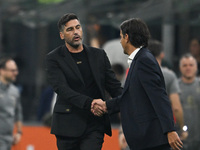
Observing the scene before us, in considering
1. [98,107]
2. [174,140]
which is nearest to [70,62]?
[98,107]

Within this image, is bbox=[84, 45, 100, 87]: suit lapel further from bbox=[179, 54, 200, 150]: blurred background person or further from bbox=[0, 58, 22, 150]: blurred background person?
bbox=[0, 58, 22, 150]: blurred background person

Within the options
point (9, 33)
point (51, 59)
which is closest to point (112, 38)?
point (9, 33)

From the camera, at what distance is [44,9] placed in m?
12.5

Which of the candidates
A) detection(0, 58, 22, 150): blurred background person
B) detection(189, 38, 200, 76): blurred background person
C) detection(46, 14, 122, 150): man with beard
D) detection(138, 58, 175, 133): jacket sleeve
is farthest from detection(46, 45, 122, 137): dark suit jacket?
detection(189, 38, 200, 76): blurred background person

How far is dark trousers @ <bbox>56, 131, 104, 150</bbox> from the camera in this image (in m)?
6.37

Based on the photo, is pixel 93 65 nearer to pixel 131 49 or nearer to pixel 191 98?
pixel 131 49

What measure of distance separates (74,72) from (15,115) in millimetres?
4321

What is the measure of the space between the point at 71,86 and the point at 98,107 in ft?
1.21

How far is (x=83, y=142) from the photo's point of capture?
6.42m

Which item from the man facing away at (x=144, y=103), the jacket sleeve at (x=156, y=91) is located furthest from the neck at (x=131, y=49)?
the jacket sleeve at (x=156, y=91)

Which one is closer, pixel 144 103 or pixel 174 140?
pixel 174 140

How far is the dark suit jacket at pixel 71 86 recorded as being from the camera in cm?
637

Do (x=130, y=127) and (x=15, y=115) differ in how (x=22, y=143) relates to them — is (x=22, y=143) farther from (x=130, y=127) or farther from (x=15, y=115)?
(x=130, y=127)

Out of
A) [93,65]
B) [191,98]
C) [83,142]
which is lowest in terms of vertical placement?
[83,142]
